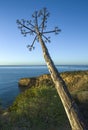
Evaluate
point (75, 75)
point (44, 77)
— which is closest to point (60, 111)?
point (75, 75)

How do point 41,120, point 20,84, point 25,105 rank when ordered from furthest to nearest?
point 20,84 < point 25,105 < point 41,120

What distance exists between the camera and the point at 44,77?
6994 cm

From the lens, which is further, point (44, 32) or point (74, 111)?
point (44, 32)

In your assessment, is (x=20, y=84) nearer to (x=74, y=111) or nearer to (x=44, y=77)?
(x=44, y=77)

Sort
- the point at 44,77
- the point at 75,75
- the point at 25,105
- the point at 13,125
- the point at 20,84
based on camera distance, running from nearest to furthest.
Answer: the point at 13,125
the point at 25,105
the point at 75,75
the point at 44,77
the point at 20,84

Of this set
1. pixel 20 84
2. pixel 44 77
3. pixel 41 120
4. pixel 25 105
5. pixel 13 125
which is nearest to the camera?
pixel 13 125

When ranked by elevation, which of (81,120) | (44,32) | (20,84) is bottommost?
(20,84)

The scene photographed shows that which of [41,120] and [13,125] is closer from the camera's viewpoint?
[13,125]

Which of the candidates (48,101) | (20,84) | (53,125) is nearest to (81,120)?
(53,125)

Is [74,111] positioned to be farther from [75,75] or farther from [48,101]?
[75,75]

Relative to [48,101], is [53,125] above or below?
below

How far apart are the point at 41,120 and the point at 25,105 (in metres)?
1.95

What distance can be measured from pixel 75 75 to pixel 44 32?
140 ft

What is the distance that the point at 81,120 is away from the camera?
11102mm
